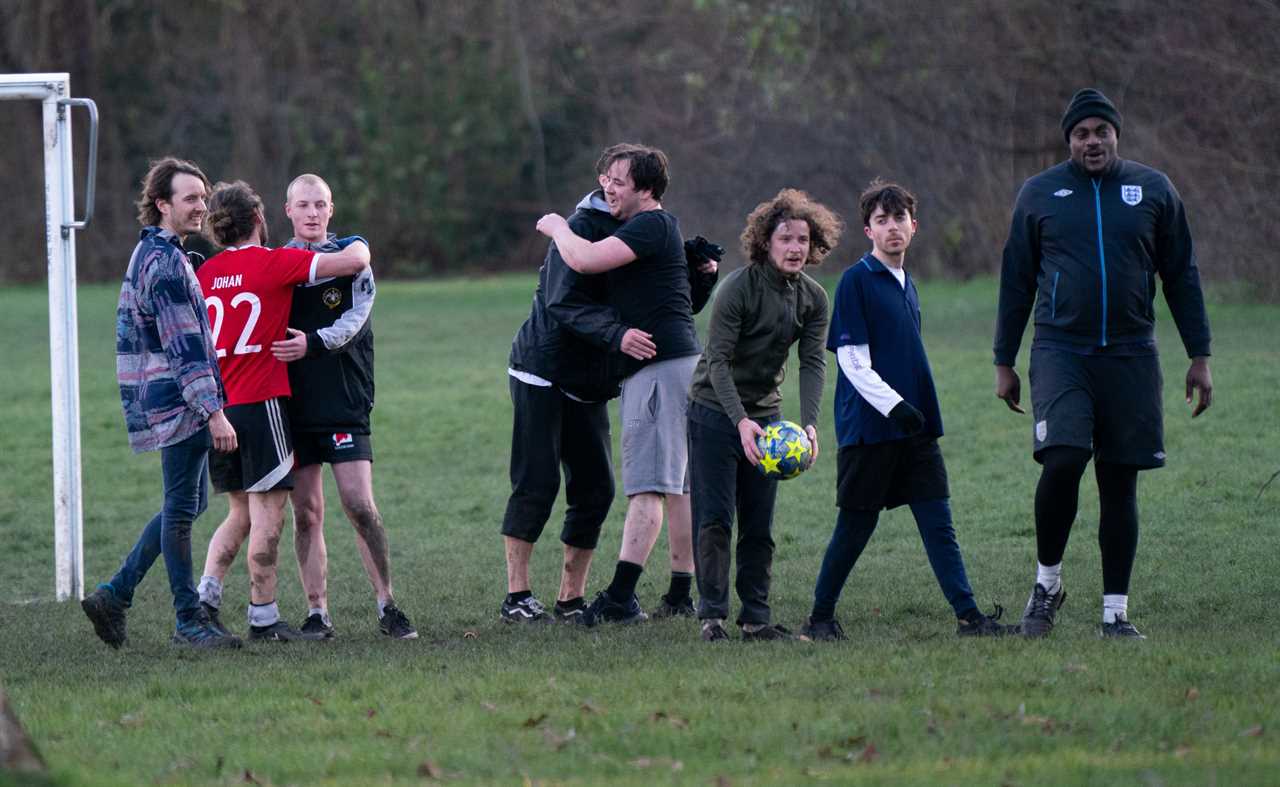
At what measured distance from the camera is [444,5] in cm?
5275

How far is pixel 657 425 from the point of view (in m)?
8.05

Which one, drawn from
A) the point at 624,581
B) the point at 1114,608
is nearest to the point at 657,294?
the point at 624,581

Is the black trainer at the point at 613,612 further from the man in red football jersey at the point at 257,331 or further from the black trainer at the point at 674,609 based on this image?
the man in red football jersey at the point at 257,331

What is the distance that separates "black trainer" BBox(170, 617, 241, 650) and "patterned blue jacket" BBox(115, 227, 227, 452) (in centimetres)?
80

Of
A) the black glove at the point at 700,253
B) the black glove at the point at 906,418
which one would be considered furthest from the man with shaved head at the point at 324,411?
the black glove at the point at 906,418

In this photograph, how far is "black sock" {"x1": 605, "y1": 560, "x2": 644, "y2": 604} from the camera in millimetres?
8234

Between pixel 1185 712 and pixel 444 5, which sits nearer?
pixel 1185 712

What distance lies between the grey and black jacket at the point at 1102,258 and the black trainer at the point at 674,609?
7.09 feet

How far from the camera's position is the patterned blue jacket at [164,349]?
24.3 feet

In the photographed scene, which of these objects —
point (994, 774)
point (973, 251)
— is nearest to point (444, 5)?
point (973, 251)

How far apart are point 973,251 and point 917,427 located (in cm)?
2374

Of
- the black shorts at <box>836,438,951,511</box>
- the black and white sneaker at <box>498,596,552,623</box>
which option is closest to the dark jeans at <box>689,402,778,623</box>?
the black shorts at <box>836,438,951,511</box>

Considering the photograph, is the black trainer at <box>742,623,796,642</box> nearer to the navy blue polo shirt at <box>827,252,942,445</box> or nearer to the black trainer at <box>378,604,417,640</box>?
the navy blue polo shirt at <box>827,252,942,445</box>

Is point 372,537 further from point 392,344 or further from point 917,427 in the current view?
point 392,344
